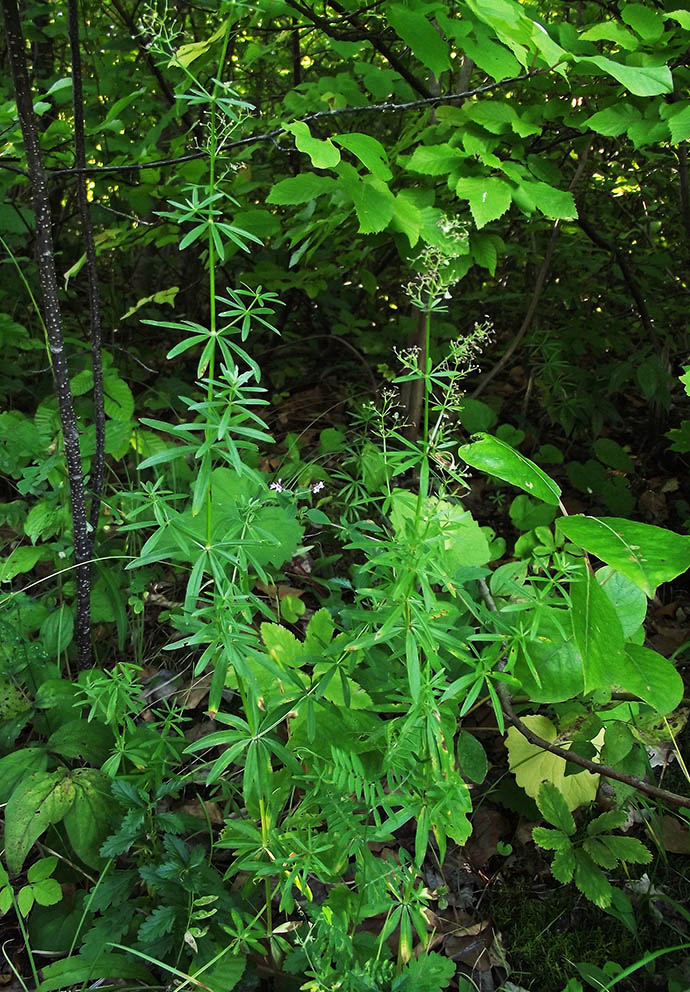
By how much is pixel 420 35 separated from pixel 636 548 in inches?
48.4

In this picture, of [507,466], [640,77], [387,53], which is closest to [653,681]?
[507,466]

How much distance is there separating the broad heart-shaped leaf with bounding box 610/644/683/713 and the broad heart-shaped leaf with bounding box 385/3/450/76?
4.34ft

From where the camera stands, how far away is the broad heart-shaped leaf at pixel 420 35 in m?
1.61

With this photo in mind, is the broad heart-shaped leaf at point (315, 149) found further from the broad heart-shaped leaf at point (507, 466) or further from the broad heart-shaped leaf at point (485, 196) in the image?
the broad heart-shaped leaf at point (507, 466)

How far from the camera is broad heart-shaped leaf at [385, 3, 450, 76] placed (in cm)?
161

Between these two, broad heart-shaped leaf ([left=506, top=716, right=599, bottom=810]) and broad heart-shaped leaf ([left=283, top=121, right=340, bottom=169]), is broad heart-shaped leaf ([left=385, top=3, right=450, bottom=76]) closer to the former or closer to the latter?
broad heart-shaped leaf ([left=283, top=121, right=340, bottom=169])

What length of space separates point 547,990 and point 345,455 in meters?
1.84

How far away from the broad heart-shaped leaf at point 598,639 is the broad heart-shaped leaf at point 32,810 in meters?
→ 1.08

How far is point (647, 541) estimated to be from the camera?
114 centimetres

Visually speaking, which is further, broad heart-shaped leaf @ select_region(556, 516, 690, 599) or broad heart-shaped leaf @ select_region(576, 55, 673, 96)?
broad heart-shaped leaf @ select_region(576, 55, 673, 96)

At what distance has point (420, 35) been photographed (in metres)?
1.62

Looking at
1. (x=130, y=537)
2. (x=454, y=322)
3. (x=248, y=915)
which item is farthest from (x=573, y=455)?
(x=248, y=915)

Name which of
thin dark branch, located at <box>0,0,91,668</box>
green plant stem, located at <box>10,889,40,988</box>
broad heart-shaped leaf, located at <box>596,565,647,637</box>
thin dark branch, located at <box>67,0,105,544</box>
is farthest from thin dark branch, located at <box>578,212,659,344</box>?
green plant stem, located at <box>10,889,40,988</box>

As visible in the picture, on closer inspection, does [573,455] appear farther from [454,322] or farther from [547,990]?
[547,990]
